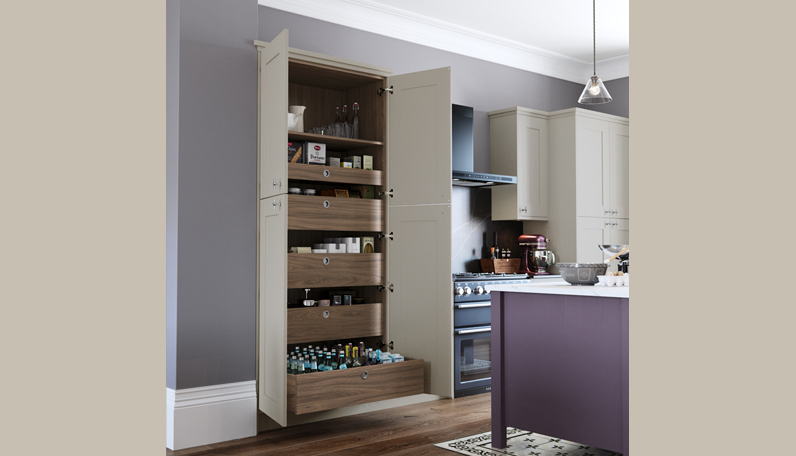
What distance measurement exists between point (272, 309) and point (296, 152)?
0.93 metres

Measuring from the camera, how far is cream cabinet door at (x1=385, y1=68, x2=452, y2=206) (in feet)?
12.2

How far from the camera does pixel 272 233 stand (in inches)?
131

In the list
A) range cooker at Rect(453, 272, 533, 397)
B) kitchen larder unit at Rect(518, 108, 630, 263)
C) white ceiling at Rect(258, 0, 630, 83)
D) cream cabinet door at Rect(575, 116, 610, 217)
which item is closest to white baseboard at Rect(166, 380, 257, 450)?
range cooker at Rect(453, 272, 533, 397)

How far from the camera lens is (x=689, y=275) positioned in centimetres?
39

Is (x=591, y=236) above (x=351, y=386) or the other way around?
above

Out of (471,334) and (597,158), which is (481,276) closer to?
(471,334)

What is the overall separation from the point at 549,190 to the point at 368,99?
6.49 feet

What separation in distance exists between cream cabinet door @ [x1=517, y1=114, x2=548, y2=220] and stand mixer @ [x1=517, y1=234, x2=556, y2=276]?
184 millimetres

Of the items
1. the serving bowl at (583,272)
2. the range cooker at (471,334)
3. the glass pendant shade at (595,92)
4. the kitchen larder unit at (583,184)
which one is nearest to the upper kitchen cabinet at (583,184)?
the kitchen larder unit at (583,184)

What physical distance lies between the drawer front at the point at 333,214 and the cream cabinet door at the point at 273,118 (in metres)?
0.17

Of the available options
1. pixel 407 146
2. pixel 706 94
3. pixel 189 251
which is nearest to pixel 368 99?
pixel 407 146

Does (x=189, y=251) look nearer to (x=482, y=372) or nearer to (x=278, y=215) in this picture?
(x=278, y=215)

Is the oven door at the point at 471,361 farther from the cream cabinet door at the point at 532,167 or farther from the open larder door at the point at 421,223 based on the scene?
the cream cabinet door at the point at 532,167

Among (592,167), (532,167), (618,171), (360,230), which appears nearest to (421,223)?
(360,230)
